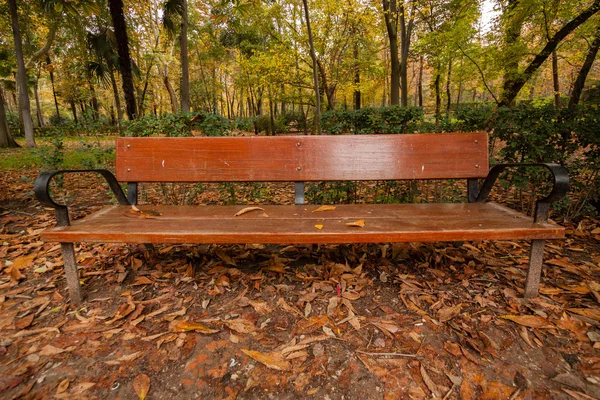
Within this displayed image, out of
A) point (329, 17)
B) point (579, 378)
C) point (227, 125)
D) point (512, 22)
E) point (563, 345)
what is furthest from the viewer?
point (329, 17)

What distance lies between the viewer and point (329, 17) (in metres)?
8.45

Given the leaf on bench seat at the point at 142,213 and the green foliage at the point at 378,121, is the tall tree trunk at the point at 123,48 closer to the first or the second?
the leaf on bench seat at the point at 142,213

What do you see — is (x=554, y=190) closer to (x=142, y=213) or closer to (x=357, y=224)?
(x=357, y=224)

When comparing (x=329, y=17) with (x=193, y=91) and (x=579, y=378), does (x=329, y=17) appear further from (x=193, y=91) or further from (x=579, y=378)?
(x=193, y=91)

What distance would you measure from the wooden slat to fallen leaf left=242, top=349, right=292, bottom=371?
57cm

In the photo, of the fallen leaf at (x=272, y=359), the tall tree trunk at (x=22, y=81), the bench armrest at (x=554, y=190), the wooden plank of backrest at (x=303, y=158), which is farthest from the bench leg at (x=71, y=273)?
the tall tree trunk at (x=22, y=81)

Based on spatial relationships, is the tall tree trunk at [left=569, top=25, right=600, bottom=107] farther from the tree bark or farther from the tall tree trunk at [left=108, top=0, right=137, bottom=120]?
the tall tree trunk at [left=108, top=0, right=137, bottom=120]

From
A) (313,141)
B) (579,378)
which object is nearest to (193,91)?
(313,141)

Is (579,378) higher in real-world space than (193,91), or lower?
lower

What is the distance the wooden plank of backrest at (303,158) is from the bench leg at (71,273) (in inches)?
27.5

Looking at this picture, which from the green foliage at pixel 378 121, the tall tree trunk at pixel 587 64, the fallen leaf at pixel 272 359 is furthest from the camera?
the tall tree trunk at pixel 587 64

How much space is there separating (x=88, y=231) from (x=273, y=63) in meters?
8.56

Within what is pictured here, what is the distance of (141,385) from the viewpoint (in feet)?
4.37

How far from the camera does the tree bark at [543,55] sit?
548 centimetres
